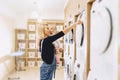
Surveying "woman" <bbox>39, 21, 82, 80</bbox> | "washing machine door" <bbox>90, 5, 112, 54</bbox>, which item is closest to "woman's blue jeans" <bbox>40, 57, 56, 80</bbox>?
"woman" <bbox>39, 21, 82, 80</bbox>

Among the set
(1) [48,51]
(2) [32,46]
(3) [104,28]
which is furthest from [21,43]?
(3) [104,28]

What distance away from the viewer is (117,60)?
0.91 metres

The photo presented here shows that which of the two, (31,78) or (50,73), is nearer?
(50,73)

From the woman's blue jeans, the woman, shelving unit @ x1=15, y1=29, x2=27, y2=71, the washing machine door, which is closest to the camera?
the washing machine door

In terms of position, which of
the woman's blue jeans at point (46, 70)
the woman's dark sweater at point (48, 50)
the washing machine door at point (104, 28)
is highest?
the washing machine door at point (104, 28)

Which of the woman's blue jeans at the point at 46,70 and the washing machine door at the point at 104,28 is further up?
the washing machine door at the point at 104,28

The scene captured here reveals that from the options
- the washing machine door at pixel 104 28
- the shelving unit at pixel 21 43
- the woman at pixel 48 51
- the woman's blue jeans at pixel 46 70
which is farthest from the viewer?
the shelving unit at pixel 21 43

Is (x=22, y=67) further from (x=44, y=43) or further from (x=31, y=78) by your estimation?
(x=44, y=43)

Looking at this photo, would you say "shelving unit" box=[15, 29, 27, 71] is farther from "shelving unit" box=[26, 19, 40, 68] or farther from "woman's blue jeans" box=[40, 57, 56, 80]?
"woman's blue jeans" box=[40, 57, 56, 80]

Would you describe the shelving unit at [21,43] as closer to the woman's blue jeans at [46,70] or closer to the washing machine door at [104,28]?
the woman's blue jeans at [46,70]

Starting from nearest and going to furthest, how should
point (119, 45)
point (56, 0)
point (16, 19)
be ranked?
point (119, 45), point (56, 0), point (16, 19)

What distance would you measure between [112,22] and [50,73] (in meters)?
1.56

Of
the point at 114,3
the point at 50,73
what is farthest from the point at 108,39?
the point at 50,73

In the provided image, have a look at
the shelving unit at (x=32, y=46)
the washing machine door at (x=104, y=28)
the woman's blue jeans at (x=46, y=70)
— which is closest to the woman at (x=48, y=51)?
the woman's blue jeans at (x=46, y=70)
